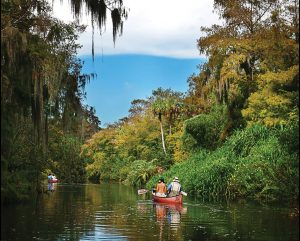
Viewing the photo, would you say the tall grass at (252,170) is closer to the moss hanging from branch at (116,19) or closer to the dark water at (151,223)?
the dark water at (151,223)

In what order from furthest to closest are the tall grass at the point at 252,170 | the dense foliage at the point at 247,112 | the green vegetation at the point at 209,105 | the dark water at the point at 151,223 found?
the dense foliage at the point at 247,112 → the tall grass at the point at 252,170 → the green vegetation at the point at 209,105 → the dark water at the point at 151,223

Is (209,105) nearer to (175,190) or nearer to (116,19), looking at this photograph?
(175,190)

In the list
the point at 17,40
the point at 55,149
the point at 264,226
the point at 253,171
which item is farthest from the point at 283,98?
the point at 55,149

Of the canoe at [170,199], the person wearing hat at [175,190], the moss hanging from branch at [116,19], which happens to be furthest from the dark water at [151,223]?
the moss hanging from branch at [116,19]

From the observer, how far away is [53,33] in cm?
2081

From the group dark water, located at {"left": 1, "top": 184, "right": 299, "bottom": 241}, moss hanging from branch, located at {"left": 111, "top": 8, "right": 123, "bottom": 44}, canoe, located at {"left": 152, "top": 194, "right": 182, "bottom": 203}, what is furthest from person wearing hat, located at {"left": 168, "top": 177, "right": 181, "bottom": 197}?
moss hanging from branch, located at {"left": 111, "top": 8, "right": 123, "bottom": 44}

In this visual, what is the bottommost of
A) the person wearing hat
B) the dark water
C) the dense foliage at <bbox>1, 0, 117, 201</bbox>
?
the dark water

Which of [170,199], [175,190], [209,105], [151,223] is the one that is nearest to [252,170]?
[175,190]

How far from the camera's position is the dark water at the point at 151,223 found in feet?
52.2

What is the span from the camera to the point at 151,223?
19578 millimetres

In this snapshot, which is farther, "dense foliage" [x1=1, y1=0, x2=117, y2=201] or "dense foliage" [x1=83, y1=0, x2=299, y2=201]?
"dense foliage" [x1=83, y1=0, x2=299, y2=201]

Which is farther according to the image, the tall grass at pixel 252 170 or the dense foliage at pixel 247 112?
the dense foliage at pixel 247 112

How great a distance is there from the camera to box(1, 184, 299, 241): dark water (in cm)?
1591

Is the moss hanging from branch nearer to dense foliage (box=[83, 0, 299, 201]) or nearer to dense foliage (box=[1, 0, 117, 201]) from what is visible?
dense foliage (box=[1, 0, 117, 201])
